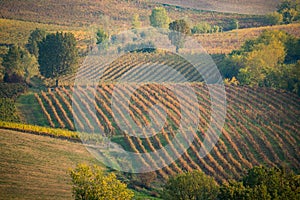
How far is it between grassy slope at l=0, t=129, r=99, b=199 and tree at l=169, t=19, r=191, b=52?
120 ft

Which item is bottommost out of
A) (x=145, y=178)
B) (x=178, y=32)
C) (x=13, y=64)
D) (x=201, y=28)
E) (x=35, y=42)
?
(x=145, y=178)

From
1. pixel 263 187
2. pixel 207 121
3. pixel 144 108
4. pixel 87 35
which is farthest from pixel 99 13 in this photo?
pixel 263 187

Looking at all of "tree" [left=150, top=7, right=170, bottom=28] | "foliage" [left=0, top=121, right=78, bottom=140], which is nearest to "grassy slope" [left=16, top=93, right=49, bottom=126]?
"foliage" [left=0, top=121, right=78, bottom=140]

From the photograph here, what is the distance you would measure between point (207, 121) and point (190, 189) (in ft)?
49.3

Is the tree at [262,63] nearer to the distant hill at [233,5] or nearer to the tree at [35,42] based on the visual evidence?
the tree at [35,42]

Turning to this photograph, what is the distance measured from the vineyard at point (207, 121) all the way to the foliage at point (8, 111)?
8.05 ft

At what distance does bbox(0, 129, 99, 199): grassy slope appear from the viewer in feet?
98.8

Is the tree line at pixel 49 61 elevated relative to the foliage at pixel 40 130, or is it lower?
elevated

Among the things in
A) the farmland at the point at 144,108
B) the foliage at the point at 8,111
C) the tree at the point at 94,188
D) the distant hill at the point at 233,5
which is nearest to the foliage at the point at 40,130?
the farmland at the point at 144,108

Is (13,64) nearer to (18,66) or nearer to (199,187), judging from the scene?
(18,66)

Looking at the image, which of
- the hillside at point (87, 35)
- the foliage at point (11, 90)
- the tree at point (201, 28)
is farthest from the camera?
the tree at point (201, 28)

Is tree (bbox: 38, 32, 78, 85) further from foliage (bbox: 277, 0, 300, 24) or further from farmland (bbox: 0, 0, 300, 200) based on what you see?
foliage (bbox: 277, 0, 300, 24)

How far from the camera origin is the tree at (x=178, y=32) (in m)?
72.4

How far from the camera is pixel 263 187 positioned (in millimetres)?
26797
